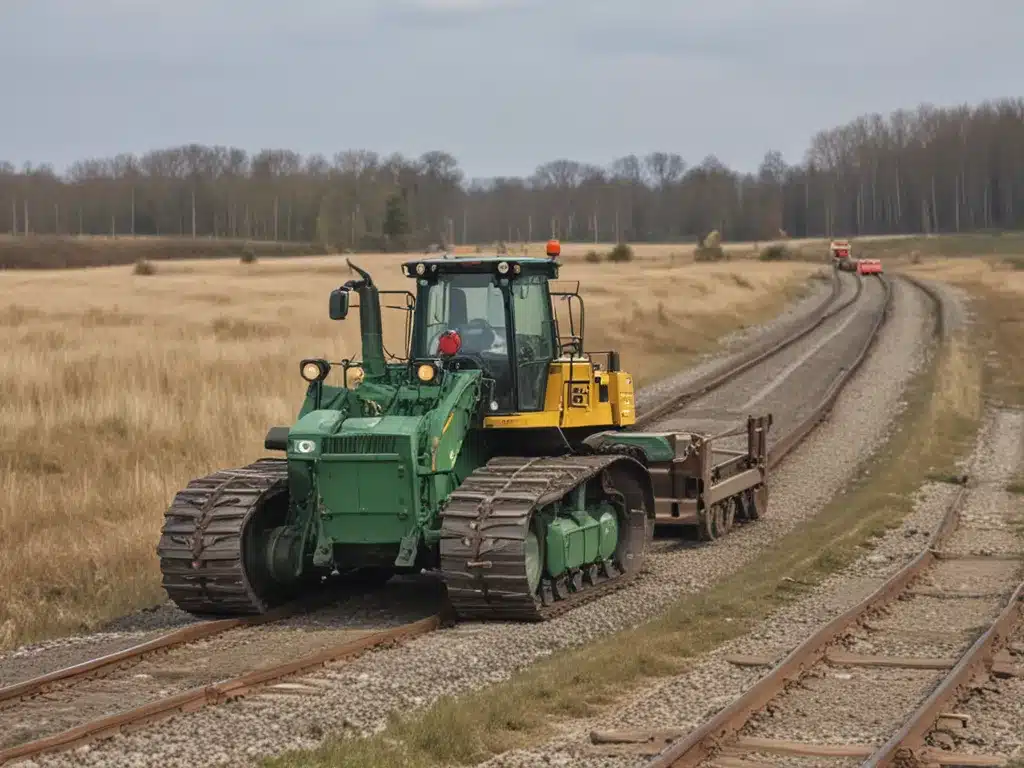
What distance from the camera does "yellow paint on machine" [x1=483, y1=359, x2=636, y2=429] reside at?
544 inches

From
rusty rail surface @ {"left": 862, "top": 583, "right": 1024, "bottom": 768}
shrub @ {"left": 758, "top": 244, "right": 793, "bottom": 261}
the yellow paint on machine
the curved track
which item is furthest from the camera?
shrub @ {"left": 758, "top": 244, "right": 793, "bottom": 261}

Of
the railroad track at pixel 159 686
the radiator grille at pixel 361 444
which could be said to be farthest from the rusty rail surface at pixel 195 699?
the radiator grille at pixel 361 444

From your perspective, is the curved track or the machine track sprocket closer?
the curved track

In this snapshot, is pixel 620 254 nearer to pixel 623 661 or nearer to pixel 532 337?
pixel 532 337

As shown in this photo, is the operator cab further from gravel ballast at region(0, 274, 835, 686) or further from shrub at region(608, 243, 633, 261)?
shrub at region(608, 243, 633, 261)

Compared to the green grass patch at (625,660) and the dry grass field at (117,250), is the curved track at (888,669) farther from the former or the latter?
the dry grass field at (117,250)

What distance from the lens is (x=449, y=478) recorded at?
13008 mm

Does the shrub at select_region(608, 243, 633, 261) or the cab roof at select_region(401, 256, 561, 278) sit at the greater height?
the shrub at select_region(608, 243, 633, 261)

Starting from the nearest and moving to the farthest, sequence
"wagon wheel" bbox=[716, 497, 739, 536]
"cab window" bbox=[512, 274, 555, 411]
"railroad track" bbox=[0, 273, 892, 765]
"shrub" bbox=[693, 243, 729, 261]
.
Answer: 1. "railroad track" bbox=[0, 273, 892, 765]
2. "cab window" bbox=[512, 274, 555, 411]
3. "wagon wheel" bbox=[716, 497, 739, 536]
4. "shrub" bbox=[693, 243, 729, 261]

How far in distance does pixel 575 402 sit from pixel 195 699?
234 inches

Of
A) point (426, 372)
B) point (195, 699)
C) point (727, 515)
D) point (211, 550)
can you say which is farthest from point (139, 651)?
point (727, 515)

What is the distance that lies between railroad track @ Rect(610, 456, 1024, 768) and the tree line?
80.1 m

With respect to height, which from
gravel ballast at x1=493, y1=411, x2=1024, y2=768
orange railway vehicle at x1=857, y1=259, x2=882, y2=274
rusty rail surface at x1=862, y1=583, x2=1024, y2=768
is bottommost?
gravel ballast at x1=493, y1=411, x2=1024, y2=768

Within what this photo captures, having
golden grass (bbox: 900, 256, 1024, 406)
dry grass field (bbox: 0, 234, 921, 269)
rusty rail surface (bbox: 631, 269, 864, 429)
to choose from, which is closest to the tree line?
dry grass field (bbox: 0, 234, 921, 269)
